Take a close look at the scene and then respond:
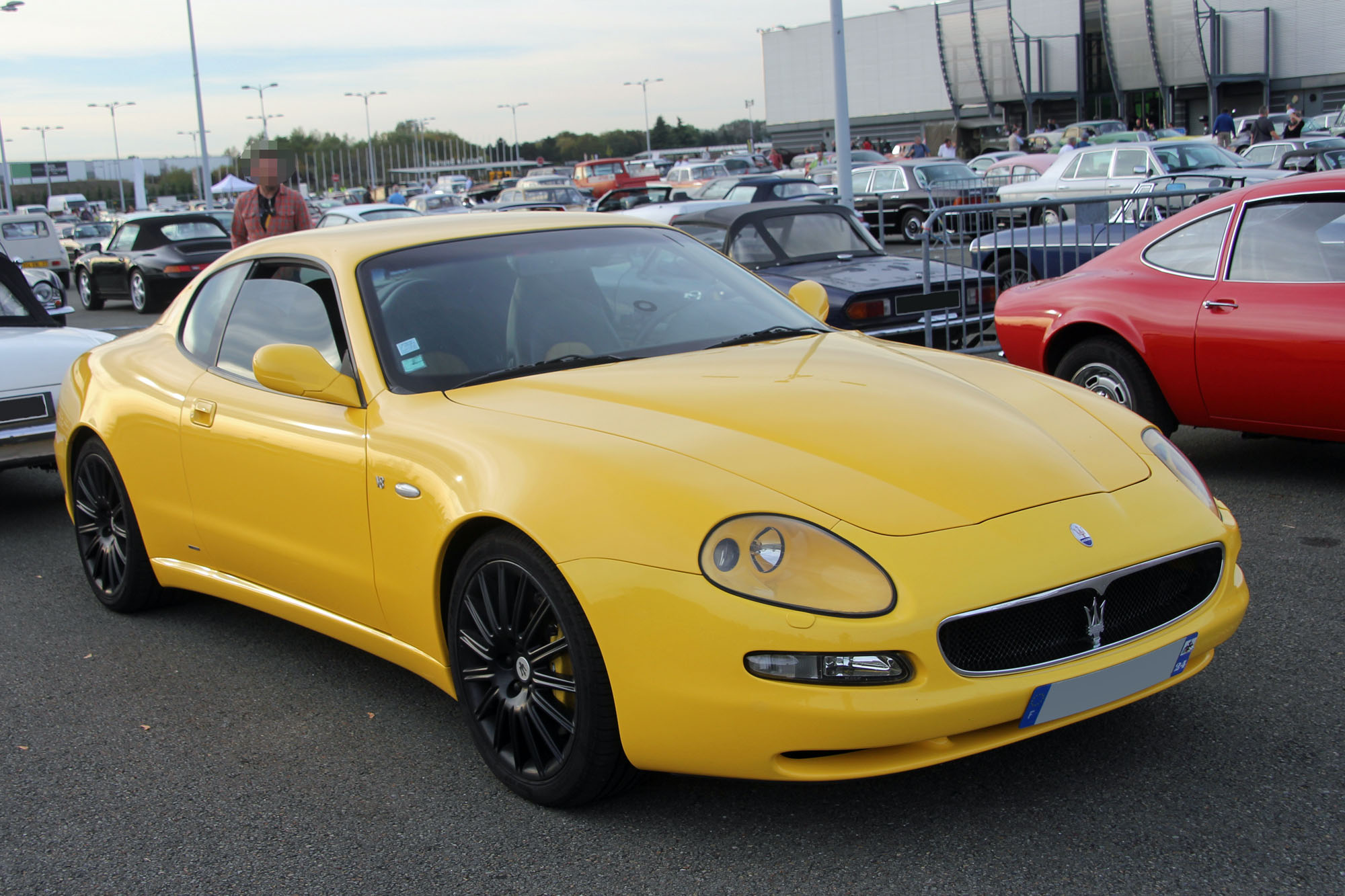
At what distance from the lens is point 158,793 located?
3.33 m

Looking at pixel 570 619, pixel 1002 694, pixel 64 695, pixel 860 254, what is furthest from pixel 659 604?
pixel 860 254

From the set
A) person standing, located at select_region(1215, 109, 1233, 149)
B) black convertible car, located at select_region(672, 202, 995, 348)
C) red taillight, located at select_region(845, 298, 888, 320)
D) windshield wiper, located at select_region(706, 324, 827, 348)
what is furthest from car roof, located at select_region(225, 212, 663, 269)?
person standing, located at select_region(1215, 109, 1233, 149)

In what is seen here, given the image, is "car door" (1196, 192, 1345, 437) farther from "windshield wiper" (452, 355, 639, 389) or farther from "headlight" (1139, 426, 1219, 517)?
"windshield wiper" (452, 355, 639, 389)

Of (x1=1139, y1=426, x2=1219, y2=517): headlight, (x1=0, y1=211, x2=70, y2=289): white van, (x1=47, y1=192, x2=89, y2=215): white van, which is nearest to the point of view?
(x1=1139, y1=426, x2=1219, y2=517): headlight

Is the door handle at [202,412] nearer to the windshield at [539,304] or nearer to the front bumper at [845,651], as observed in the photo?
the windshield at [539,304]

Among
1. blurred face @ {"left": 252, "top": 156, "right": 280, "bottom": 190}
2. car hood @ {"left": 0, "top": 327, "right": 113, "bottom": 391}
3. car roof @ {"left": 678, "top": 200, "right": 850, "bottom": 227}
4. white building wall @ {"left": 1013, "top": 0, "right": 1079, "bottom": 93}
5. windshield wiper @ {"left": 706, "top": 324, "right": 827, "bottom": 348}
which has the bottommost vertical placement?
car hood @ {"left": 0, "top": 327, "right": 113, "bottom": 391}

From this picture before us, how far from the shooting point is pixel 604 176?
4434 cm

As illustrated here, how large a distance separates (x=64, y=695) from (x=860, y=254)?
6.96 meters

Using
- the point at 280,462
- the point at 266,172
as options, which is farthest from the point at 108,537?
the point at 266,172

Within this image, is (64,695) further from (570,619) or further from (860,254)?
(860,254)

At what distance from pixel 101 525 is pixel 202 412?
3.89 feet

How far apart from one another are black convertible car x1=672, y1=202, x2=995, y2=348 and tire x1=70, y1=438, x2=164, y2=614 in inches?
156

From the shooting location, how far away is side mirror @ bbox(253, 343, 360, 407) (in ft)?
11.5

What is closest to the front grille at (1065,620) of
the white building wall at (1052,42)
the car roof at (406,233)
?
→ the car roof at (406,233)
